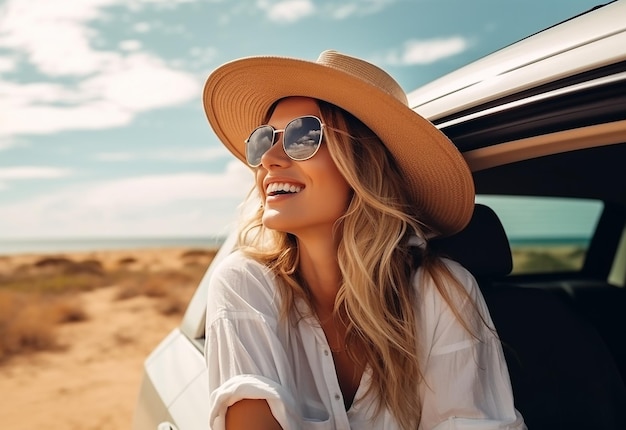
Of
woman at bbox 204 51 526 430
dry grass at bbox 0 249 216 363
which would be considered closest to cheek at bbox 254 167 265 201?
woman at bbox 204 51 526 430

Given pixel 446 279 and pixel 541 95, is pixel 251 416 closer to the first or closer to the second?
pixel 446 279

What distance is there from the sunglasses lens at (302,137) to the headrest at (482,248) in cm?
50

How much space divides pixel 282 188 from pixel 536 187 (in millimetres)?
1646

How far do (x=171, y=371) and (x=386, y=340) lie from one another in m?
0.93

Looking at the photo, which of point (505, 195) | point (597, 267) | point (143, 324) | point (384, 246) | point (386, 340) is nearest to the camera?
point (386, 340)

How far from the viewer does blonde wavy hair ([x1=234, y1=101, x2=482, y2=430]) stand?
1703 millimetres

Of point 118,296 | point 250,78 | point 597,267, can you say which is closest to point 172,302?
point 118,296

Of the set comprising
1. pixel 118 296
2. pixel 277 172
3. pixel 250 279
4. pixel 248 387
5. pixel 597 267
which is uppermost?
pixel 277 172

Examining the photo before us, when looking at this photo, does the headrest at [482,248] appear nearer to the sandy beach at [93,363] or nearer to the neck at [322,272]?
the neck at [322,272]

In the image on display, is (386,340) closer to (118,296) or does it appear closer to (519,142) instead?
(519,142)

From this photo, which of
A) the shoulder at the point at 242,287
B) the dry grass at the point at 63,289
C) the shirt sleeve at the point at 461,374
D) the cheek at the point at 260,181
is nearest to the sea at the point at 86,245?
the dry grass at the point at 63,289

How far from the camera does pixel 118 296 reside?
18.6m

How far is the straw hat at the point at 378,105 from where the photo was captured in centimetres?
172

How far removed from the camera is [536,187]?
3014 millimetres
